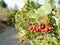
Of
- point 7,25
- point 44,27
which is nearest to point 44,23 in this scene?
point 44,27

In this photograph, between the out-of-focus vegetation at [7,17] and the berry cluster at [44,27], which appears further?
the out-of-focus vegetation at [7,17]

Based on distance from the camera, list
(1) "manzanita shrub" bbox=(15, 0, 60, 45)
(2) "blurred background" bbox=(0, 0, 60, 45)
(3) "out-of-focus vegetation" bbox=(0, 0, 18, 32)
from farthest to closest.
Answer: (3) "out-of-focus vegetation" bbox=(0, 0, 18, 32) < (2) "blurred background" bbox=(0, 0, 60, 45) < (1) "manzanita shrub" bbox=(15, 0, 60, 45)

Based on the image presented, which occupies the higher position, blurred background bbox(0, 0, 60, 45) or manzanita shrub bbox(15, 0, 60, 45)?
manzanita shrub bbox(15, 0, 60, 45)

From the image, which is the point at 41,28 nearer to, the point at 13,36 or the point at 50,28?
the point at 50,28

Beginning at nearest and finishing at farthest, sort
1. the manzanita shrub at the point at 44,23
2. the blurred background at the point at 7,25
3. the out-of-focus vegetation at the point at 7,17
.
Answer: the manzanita shrub at the point at 44,23 < the blurred background at the point at 7,25 < the out-of-focus vegetation at the point at 7,17

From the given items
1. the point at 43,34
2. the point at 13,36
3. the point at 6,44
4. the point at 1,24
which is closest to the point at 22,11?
the point at 43,34

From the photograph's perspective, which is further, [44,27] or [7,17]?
[7,17]

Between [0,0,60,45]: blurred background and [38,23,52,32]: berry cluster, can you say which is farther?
[0,0,60,45]: blurred background

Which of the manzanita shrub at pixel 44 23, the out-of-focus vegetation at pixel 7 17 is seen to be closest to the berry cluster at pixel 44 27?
the manzanita shrub at pixel 44 23

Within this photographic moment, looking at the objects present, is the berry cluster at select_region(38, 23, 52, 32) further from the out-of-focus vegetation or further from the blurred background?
the out-of-focus vegetation

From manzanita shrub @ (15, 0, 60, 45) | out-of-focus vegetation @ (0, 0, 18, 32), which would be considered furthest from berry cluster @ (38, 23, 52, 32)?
out-of-focus vegetation @ (0, 0, 18, 32)

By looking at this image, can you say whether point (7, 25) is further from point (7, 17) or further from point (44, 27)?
point (44, 27)

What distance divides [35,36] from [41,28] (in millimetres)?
199

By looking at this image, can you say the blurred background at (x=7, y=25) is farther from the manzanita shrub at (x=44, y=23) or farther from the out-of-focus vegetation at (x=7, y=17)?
the manzanita shrub at (x=44, y=23)
